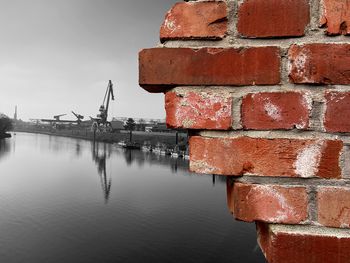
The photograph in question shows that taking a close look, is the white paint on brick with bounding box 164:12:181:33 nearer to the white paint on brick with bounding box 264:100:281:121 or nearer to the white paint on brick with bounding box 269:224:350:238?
the white paint on brick with bounding box 264:100:281:121

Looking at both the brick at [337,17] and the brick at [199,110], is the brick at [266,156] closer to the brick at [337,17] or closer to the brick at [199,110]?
the brick at [199,110]

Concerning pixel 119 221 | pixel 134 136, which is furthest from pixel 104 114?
pixel 119 221

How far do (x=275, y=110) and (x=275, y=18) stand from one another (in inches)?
11.0

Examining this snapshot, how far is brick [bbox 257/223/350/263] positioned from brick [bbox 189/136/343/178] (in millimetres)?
161

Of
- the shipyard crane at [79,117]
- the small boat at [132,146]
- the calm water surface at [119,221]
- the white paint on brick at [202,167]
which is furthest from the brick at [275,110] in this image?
the shipyard crane at [79,117]

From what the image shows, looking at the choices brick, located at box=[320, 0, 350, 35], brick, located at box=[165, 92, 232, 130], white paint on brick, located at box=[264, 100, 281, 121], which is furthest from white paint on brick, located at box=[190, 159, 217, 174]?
brick, located at box=[320, 0, 350, 35]

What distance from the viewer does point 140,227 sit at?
2022cm

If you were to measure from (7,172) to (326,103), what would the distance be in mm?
44057

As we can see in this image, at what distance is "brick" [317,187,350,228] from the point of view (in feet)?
2.92

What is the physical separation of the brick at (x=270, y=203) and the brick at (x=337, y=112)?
0.20 metres

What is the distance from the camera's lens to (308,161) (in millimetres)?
908

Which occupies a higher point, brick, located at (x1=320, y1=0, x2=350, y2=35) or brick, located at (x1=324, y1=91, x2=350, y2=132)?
brick, located at (x1=320, y1=0, x2=350, y2=35)

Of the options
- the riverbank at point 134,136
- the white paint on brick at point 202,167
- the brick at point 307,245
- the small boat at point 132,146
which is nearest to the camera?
the brick at point 307,245

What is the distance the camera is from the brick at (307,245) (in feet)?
2.85
